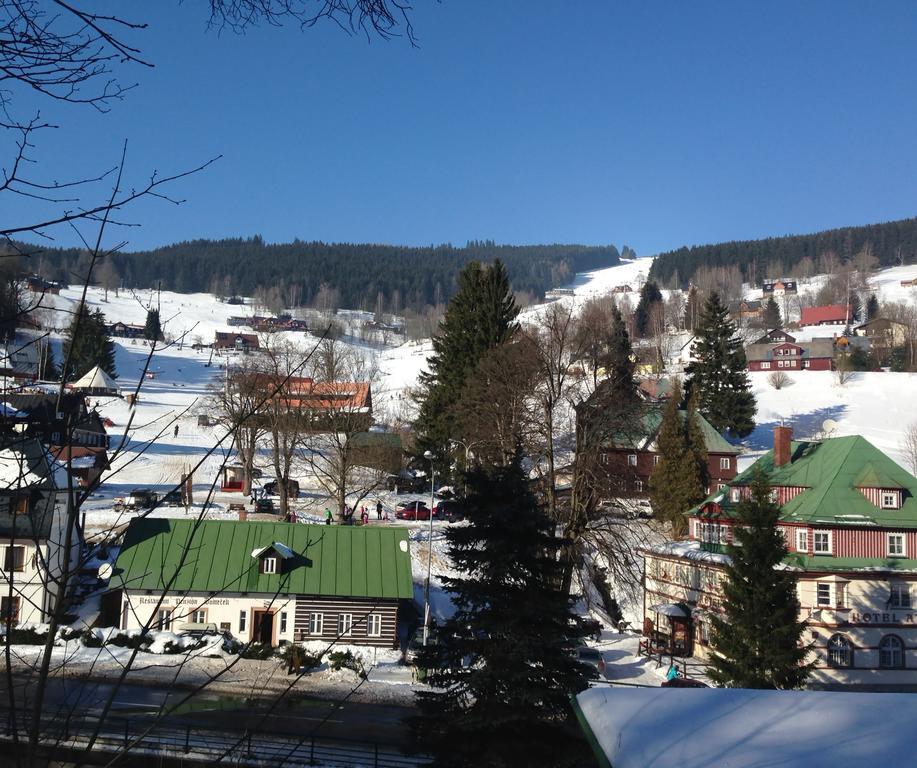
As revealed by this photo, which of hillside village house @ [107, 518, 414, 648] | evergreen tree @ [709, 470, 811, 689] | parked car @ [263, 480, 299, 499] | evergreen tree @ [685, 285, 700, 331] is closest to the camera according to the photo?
evergreen tree @ [709, 470, 811, 689]

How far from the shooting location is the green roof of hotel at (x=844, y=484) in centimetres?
2952

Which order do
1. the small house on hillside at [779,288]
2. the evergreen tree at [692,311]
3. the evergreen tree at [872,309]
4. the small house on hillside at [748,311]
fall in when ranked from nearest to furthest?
the evergreen tree at [872,309] → the evergreen tree at [692,311] → the small house on hillside at [748,311] → the small house on hillside at [779,288]

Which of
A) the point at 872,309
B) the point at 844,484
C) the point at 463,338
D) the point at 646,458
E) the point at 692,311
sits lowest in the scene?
the point at 646,458

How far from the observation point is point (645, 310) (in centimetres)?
13225

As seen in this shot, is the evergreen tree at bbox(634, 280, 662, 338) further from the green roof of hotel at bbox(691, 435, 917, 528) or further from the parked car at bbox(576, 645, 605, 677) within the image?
the parked car at bbox(576, 645, 605, 677)

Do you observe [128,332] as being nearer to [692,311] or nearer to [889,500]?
[692,311]

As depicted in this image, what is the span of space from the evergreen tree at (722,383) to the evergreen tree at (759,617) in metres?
40.7

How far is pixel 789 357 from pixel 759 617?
8224cm

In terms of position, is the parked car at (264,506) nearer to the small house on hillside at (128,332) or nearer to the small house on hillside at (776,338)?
the small house on hillside at (776,338)

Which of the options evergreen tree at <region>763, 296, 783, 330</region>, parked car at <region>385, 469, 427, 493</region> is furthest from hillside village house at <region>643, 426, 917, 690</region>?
evergreen tree at <region>763, 296, 783, 330</region>

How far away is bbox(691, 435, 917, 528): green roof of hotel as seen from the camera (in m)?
29.5

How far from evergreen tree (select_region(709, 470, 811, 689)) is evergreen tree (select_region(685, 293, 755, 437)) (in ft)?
134

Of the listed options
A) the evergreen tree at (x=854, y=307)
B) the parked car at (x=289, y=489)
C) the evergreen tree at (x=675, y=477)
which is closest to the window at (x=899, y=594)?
the evergreen tree at (x=675, y=477)

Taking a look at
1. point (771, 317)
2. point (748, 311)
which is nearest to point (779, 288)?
point (748, 311)
